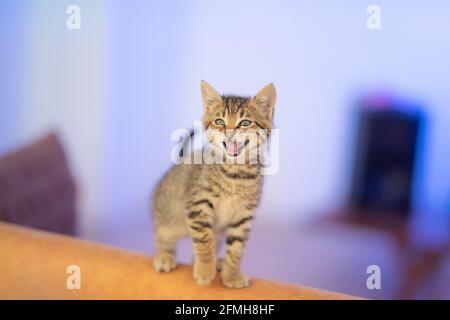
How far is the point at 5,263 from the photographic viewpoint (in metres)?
1.13

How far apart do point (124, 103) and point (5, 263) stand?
1597 millimetres

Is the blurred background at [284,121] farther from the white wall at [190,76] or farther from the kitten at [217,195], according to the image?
the kitten at [217,195]

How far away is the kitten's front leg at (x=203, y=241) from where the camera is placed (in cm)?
105

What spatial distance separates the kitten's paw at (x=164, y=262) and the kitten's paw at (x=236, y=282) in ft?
0.43

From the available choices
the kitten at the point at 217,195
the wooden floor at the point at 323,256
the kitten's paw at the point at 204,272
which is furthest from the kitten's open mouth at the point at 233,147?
the wooden floor at the point at 323,256

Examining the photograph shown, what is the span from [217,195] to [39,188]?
1.07 m

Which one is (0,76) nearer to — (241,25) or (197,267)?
(241,25)

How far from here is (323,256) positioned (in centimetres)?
265

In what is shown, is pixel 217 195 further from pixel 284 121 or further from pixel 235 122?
pixel 284 121

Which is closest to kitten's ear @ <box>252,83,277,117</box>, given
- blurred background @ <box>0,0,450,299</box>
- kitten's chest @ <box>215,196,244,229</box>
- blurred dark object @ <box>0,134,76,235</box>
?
kitten's chest @ <box>215,196,244,229</box>

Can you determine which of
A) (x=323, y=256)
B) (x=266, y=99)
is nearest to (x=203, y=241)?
(x=266, y=99)

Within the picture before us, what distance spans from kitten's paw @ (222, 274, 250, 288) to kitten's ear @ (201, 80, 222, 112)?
388 millimetres

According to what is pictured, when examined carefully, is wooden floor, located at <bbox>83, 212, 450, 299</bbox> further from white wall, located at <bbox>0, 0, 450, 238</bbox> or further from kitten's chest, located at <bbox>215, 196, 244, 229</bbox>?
kitten's chest, located at <bbox>215, 196, 244, 229</bbox>

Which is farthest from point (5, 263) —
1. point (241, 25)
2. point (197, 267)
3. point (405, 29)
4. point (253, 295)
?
point (405, 29)
